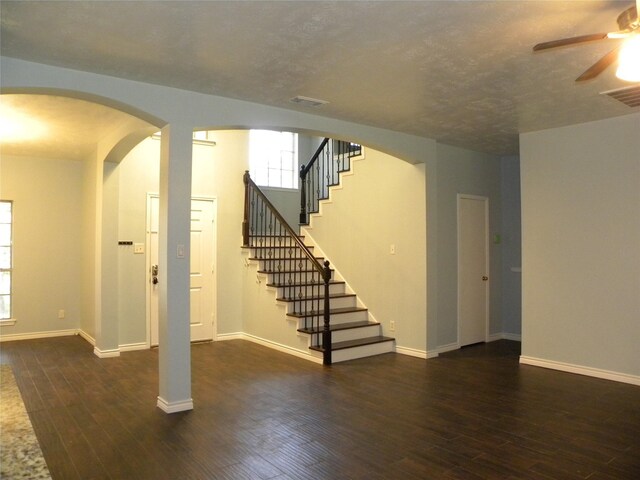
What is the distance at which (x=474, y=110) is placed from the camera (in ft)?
14.6

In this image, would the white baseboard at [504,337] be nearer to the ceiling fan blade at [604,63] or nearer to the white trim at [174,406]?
the white trim at [174,406]

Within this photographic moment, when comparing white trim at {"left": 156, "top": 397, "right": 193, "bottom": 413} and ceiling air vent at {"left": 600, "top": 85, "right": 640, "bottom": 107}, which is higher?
ceiling air vent at {"left": 600, "top": 85, "right": 640, "bottom": 107}

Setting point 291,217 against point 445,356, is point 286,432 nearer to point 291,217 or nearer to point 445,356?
point 445,356

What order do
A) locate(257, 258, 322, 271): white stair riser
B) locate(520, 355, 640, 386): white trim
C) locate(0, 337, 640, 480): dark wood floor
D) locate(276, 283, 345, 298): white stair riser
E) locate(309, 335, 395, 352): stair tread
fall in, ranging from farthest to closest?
1. locate(257, 258, 322, 271): white stair riser
2. locate(276, 283, 345, 298): white stair riser
3. locate(309, 335, 395, 352): stair tread
4. locate(520, 355, 640, 386): white trim
5. locate(0, 337, 640, 480): dark wood floor

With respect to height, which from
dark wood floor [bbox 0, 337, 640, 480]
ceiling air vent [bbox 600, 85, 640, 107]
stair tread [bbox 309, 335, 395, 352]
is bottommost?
dark wood floor [bbox 0, 337, 640, 480]

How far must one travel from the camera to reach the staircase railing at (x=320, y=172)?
720 centimetres

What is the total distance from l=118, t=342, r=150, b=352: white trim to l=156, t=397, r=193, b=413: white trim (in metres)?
2.40

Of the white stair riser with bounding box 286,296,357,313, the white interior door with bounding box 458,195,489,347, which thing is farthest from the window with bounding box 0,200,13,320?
the white interior door with bounding box 458,195,489,347

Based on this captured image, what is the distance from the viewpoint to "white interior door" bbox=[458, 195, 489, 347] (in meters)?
6.32

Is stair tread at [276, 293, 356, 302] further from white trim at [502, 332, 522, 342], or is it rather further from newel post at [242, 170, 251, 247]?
white trim at [502, 332, 522, 342]

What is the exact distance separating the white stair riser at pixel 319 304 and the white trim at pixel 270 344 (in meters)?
0.49

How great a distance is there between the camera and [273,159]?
26.5 feet

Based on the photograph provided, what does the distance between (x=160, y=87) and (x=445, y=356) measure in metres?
4.33

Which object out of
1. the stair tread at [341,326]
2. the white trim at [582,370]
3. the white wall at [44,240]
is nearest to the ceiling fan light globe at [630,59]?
the white trim at [582,370]
